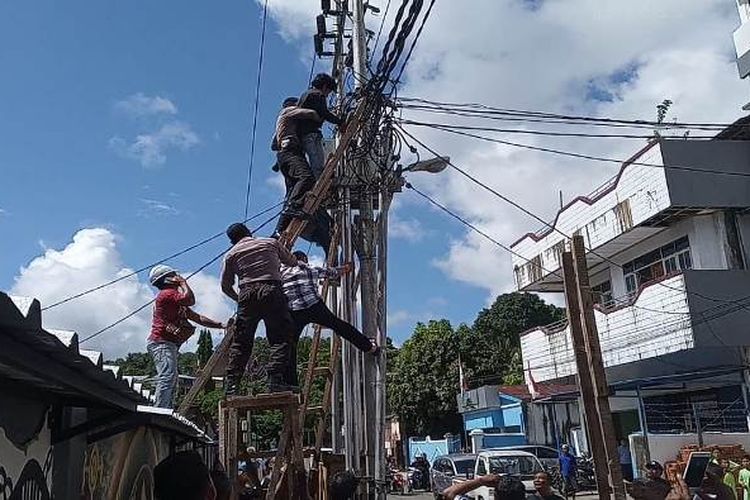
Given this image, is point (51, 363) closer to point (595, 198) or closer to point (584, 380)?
point (584, 380)

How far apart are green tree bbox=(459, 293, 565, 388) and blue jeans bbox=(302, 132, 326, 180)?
2920 cm

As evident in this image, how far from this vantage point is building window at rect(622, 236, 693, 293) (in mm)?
18672

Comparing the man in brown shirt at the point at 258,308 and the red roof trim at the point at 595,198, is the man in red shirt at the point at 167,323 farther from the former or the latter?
the red roof trim at the point at 595,198

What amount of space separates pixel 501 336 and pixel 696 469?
50.2 meters

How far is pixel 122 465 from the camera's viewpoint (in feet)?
16.7

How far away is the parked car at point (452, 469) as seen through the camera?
62.0 ft

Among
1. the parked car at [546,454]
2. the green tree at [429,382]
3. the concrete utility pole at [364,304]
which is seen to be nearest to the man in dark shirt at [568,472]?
the parked car at [546,454]

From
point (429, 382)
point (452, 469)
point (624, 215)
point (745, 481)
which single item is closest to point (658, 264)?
point (624, 215)

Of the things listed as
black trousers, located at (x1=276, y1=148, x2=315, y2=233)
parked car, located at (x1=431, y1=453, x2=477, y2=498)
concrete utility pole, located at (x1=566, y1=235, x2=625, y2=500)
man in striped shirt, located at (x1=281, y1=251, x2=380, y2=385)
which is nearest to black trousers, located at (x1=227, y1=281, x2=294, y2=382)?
man in striped shirt, located at (x1=281, y1=251, x2=380, y2=385)

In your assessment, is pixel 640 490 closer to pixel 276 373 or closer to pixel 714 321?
pixel 276 373

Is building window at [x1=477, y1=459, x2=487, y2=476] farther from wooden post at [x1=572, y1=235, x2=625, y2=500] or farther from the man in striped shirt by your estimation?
wooden post at [x1=572, y1=235, x2=625, y2=500]

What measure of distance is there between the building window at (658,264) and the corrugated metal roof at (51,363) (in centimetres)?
1630

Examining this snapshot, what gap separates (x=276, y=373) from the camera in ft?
19.9

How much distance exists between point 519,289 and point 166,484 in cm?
2264
